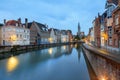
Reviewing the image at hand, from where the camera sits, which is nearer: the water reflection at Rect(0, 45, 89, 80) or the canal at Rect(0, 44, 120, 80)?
the canal at Rect(0, 44, 120, 80)

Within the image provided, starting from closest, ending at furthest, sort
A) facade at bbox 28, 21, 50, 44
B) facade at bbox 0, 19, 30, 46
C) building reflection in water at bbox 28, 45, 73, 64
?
building reflection in water at bbox 28, 45, 73, 64 < facade at bbox 0, 19, 30, 46 < facade at bbox 28, 21, 50, 44

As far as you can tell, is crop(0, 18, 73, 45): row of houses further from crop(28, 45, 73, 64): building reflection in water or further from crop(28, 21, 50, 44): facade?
crop(28, 45, 73, 64): building reflection in water

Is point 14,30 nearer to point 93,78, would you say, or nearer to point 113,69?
point 93,78

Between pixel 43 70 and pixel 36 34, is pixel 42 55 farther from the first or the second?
pixel 36 34

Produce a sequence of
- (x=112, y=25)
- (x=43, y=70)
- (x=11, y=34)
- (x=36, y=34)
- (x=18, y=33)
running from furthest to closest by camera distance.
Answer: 1. (x=36, y=34)
2. (x=18, y=33)
3. (x=11, y=34)
4. (x=112, y=25)
5. (x=43, y=70)

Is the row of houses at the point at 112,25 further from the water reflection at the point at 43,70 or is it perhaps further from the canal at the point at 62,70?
the water reflection at the point at 43,70

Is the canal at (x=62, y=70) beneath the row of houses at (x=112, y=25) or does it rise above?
beneath

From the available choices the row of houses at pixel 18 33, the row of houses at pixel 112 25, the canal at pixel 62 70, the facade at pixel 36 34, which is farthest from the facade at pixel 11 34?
the row of houses at pixel 112 25

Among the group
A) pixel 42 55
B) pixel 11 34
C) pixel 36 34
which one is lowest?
pixel 42 55

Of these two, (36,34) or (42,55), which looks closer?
(42,55)

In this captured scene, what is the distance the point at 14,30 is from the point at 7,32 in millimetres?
2554

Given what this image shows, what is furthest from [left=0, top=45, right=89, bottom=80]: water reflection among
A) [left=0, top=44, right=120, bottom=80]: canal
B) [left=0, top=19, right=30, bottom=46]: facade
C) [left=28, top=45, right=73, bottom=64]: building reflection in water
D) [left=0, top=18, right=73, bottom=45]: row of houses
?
[left=0, top=18, right=73, bottom=45]: row of houses

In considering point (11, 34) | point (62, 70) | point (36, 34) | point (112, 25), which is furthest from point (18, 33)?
point (112, 25)

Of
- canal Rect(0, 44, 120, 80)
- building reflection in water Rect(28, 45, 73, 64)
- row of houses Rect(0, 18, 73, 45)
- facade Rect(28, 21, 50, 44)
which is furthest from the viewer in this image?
facade Rect(28, 21, 50, 44)
